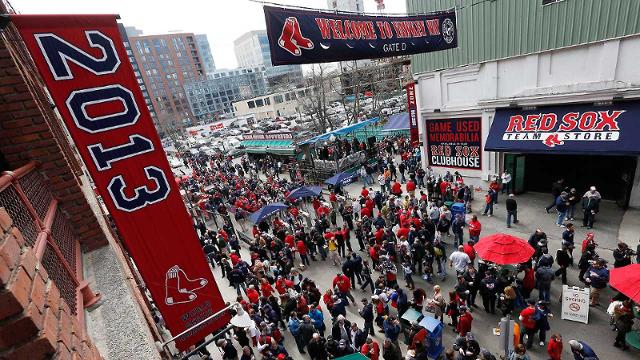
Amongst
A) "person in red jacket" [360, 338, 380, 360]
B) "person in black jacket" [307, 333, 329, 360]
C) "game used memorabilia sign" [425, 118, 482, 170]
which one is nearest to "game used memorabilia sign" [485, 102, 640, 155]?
"game used memorabilia sign" [425, 118, 482, 170]

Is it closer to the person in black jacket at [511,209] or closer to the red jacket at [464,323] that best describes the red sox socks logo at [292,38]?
the red jacket at [464,323]

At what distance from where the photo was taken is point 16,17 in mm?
3232

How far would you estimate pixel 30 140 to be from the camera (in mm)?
4234

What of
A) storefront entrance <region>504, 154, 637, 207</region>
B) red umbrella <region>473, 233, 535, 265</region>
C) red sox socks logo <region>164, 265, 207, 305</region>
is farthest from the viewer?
storefront entrance <region>504, 154, 637, 207</region>

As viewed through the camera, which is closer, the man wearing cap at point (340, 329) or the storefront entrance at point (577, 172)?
Result: the man wearing cap at point (340, 329)

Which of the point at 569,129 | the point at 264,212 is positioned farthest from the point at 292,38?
the point at 569,129

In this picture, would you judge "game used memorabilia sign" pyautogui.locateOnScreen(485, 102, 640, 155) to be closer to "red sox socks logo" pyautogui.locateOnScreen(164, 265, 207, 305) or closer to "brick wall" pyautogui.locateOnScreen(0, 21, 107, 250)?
"red sox socks logo" pyautogui.locateOnScreen(164, 265, 207, 305)

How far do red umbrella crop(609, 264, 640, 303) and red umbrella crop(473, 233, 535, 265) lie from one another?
5.68 feet

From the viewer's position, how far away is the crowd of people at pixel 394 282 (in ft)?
26.2

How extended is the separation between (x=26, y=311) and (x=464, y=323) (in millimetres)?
8644

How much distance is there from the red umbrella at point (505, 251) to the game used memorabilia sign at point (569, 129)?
6.50m

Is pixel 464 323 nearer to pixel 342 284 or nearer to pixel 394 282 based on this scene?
pixel 394 282

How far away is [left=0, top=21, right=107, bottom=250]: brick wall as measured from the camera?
3.88 m

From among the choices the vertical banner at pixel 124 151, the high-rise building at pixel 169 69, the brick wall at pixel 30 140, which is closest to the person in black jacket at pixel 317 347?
the vertical banner at pixel 124 151
